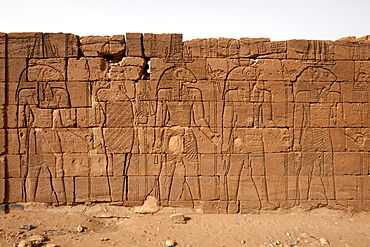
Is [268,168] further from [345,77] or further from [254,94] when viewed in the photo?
[345,77]

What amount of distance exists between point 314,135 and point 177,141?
2765 millimetres

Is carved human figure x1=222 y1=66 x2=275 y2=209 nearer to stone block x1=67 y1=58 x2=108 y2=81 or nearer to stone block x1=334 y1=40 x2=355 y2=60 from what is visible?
stone block x1=334 y1=40 x2=355 y2=60

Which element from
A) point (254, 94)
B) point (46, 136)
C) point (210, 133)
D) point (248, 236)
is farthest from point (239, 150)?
point (46, 136)

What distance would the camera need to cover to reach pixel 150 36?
17.7 feet

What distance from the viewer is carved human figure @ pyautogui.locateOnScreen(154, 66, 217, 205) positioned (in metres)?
5.34

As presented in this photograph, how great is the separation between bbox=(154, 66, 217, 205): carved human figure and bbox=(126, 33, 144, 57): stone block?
81 centimetres

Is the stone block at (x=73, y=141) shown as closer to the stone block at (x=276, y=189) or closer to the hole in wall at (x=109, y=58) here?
the hole in wall at (x=109, y=58)

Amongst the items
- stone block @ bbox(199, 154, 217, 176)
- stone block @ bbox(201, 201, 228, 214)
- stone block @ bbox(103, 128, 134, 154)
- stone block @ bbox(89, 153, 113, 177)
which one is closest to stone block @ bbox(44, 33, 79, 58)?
stone block @ bbox(103, 128, 134, 154)

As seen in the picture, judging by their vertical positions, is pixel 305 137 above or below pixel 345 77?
below

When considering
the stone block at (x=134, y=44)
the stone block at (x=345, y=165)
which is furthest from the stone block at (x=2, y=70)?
the stone block at (x=345, y=165)

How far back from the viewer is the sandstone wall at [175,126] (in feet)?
17.4

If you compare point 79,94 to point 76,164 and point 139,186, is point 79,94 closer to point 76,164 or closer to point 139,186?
point 76,164

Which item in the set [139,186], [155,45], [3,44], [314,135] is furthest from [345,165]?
[3,44]

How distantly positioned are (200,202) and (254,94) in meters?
2.43
